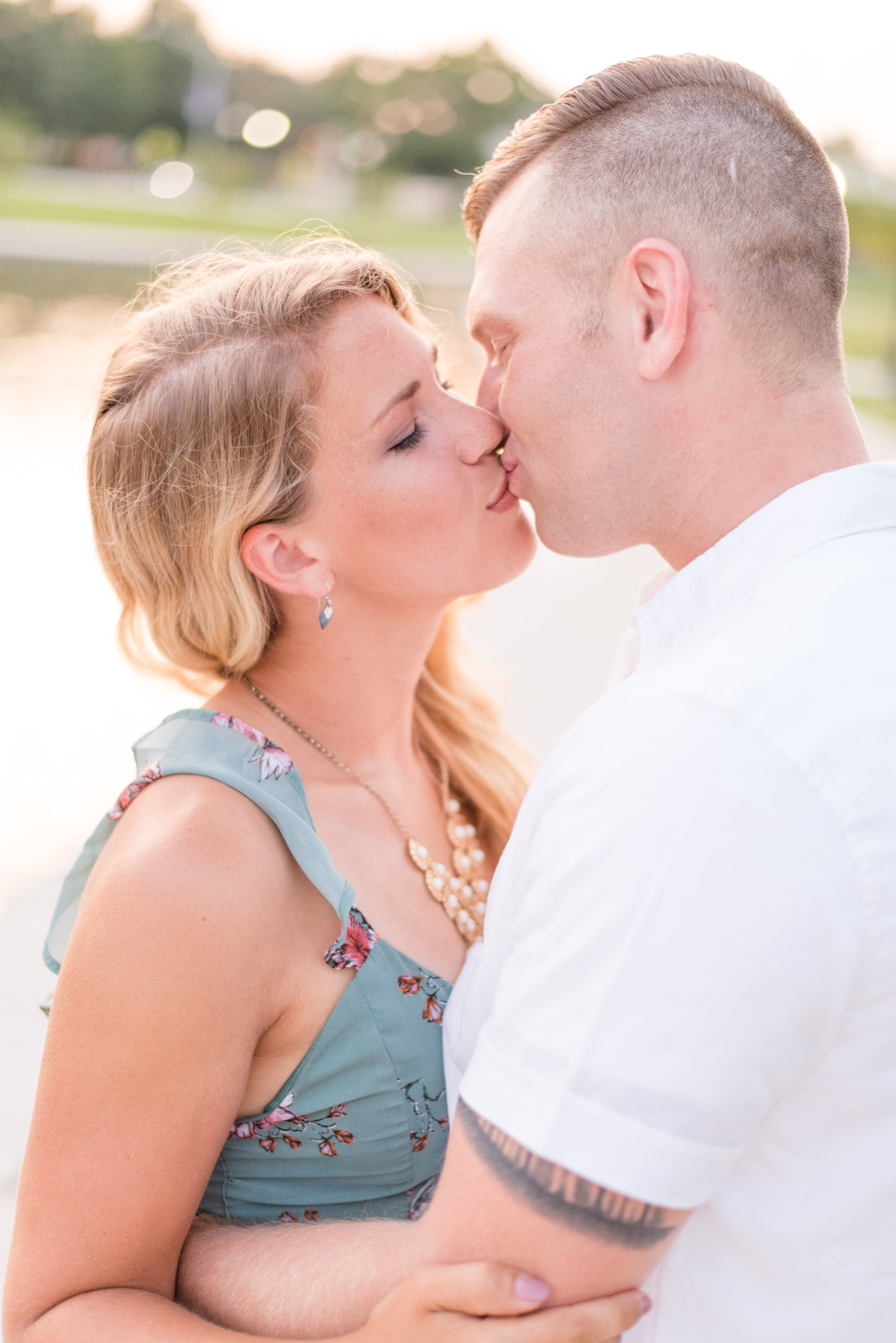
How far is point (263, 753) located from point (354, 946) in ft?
1.12

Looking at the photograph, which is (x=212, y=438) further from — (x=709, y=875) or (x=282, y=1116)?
(x=709, y=875)

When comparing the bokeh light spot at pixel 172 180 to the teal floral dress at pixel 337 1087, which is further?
the bokeh light spot at pixel 172 180

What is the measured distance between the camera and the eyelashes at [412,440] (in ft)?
6.81

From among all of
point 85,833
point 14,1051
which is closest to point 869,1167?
point 14,1051

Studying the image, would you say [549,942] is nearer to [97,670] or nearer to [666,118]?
[666,118]

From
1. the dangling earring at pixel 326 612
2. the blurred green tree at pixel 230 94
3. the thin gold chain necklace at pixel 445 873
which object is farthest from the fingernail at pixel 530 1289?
the blurred green tree at pixel 230 94

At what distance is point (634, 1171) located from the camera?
1.04 m

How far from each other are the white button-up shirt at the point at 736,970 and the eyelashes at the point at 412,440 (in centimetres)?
95

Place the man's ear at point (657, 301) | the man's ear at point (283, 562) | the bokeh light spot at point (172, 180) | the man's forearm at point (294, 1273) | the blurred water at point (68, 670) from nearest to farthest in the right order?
the man's forearm at point (294, 1273) → the man's ear at point (657, 301) → the man's ear at point (283, 562) → the blurred water at point (68, 670) → the bokeh light spot at point (172, 180)

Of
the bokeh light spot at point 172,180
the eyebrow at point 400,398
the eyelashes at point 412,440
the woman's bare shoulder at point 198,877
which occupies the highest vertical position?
the bokeh light spot at point 172,180

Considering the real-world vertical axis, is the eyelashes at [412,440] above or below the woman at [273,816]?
above

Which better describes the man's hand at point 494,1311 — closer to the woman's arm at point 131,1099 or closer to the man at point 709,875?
the man at point 709,875

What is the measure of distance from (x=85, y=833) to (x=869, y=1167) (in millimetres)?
3604

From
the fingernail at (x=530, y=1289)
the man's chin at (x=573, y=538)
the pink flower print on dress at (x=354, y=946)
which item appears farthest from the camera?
the man's chin at (x=573, y=538)
